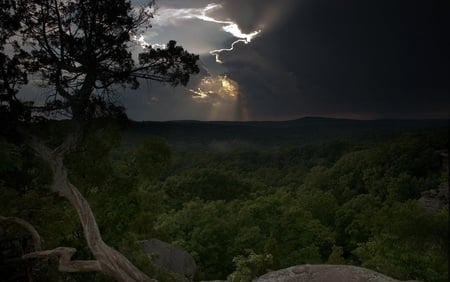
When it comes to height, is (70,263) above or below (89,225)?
below

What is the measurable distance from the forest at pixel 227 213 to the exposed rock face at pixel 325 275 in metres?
2.41

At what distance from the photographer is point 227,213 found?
145ft

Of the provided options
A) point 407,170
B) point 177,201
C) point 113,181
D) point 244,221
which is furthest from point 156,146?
point 407,170

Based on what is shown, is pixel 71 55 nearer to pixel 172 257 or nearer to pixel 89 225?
pixel 89 225

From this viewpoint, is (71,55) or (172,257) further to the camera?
(172,257)

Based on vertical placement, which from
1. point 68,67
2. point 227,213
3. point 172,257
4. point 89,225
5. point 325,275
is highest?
point 68,67

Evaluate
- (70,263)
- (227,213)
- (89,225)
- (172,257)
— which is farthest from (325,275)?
(227,213)

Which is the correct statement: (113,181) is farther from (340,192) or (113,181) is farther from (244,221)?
(340,192)

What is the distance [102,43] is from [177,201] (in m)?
54.1

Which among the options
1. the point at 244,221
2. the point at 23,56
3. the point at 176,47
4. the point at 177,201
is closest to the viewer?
the point at 23,56

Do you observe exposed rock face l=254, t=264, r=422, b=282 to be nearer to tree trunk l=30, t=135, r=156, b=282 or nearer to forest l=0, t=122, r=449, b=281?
forest l=0, t=122, r=449, b=281

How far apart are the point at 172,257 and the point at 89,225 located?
487 inches

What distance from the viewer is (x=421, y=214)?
2394 cm

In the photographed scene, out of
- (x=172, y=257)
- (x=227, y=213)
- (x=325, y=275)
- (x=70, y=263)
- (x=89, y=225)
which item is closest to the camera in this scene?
(x=70, y=263)
